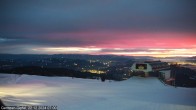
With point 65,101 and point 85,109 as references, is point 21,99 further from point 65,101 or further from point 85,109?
point 85,109

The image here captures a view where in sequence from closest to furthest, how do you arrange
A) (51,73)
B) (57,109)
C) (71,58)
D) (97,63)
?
(57,109) → (51,73) → (97,63) → (71,58)

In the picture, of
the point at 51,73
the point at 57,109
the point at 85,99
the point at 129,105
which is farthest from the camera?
the point at 51,73

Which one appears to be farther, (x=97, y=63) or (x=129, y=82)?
(x=97, y=63)

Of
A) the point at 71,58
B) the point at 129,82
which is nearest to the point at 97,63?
the point at 71,58

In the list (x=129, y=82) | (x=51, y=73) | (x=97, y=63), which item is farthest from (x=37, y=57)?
(x=129, y=82)

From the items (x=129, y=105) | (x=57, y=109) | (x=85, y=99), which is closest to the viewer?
(x=57, y=109)

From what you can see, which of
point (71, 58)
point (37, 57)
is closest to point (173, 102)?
point (71, 58)

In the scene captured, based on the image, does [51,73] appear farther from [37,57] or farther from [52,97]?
[37,57]

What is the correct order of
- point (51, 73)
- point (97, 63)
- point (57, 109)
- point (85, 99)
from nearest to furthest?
point (57, 109)
point (85, 99)
point (51, 73)
point (97, 63)

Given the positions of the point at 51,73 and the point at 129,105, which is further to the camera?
the point at 51,73
